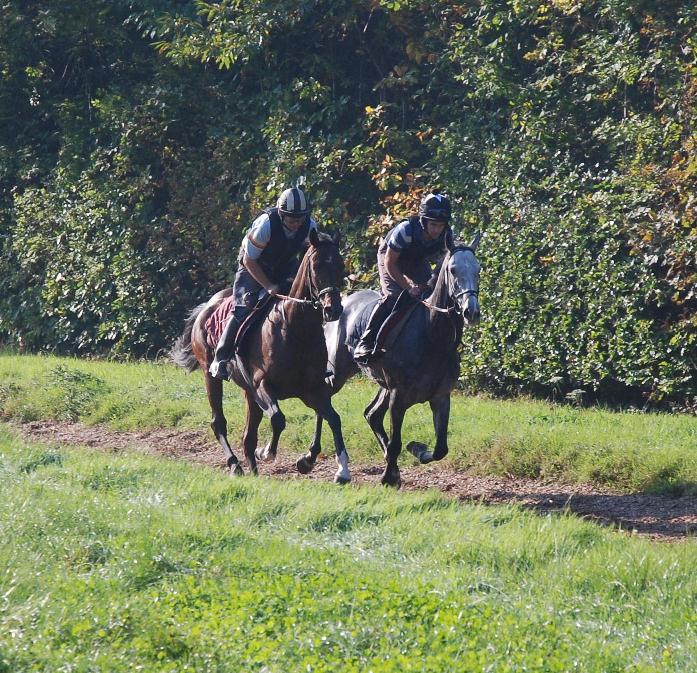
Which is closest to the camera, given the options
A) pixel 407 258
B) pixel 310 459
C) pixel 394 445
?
pixel 394 445

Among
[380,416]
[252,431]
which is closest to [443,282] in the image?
[380,416]

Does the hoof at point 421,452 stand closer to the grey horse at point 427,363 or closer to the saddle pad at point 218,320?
the grey horse at point 427,363

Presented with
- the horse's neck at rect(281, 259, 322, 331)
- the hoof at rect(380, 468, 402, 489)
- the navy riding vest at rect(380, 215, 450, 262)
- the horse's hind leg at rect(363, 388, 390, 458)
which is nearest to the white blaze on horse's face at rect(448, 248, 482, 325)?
the navy riding vest at rect(380, 215, 450, 262)

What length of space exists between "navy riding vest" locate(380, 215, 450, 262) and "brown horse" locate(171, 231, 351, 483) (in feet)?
3.08

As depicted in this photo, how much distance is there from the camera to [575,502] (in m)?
10.5

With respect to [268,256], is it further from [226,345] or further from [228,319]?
[226,345]

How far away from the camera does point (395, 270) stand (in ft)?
36.7

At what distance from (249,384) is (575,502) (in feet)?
10.8

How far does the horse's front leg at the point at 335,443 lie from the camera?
1073 centimetres

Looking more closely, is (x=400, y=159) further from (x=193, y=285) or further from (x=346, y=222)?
(x=193, y=285)

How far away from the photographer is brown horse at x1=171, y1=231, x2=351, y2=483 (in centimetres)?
1037

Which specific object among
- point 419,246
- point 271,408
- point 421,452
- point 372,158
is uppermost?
point 372,158

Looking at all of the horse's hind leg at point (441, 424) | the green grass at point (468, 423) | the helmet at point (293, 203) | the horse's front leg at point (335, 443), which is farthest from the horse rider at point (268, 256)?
the green grass at point (468, 423)

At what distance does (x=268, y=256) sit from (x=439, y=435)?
2.37 meters
